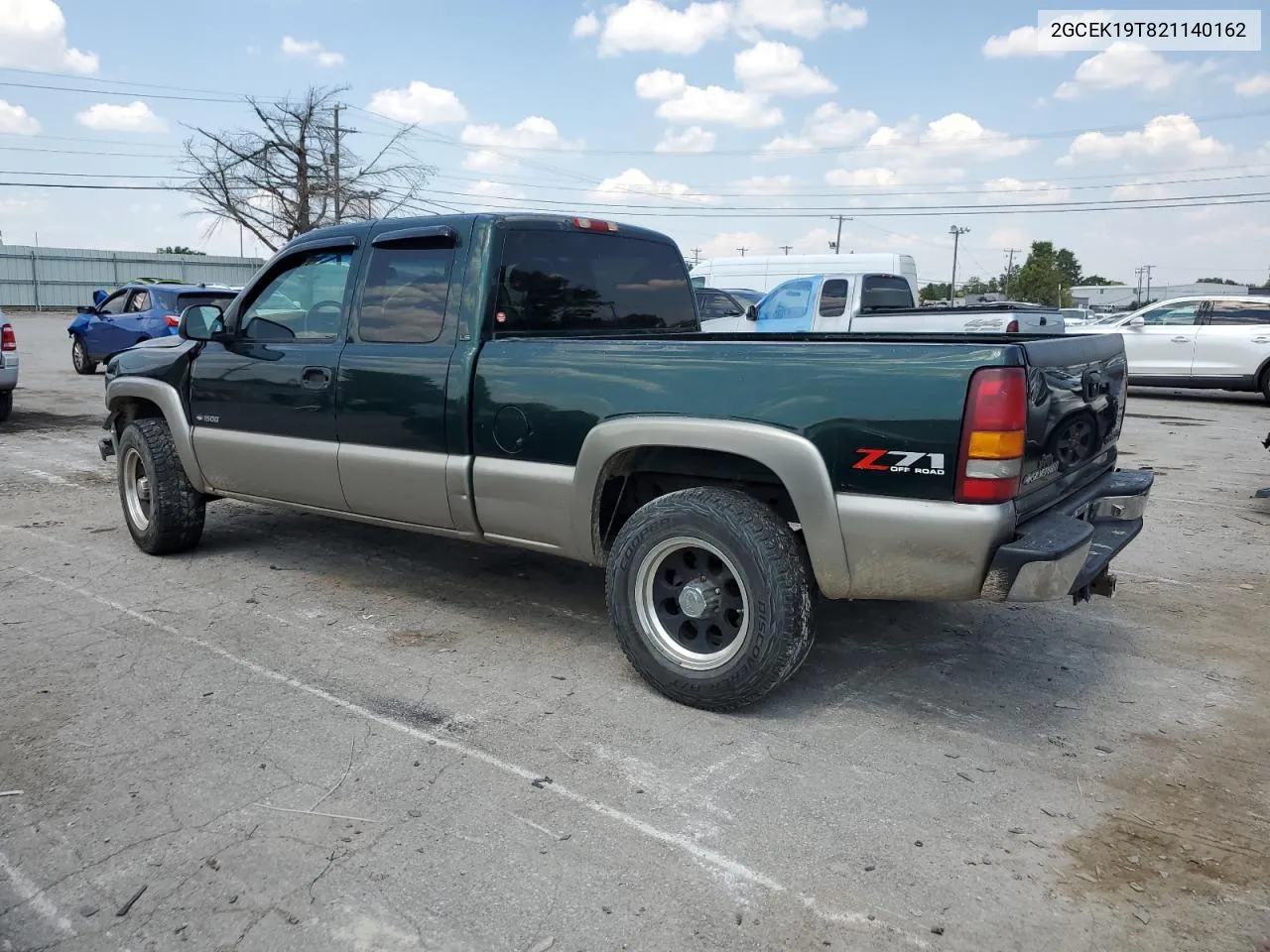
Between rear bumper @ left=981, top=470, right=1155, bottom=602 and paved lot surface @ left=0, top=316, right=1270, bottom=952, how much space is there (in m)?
0.62

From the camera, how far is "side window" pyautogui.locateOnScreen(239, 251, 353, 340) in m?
4.90

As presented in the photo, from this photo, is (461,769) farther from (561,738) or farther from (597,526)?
(597,526)

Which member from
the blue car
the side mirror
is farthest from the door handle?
the blue car

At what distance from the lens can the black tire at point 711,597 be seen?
11.4 ft

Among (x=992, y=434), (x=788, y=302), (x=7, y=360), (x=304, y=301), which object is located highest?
(x=788, y=302)

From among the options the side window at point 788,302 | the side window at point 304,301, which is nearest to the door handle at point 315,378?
the side window at point 304,301

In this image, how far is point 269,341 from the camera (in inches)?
202

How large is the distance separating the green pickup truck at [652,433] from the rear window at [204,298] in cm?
1115

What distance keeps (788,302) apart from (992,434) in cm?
1138

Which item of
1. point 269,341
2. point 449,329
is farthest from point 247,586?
point 449,329

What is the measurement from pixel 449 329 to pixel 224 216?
135ft

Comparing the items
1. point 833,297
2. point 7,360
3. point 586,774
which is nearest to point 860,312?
point 833,297

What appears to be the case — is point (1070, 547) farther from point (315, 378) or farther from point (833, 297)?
point (833, 297)

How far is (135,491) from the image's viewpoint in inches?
240
